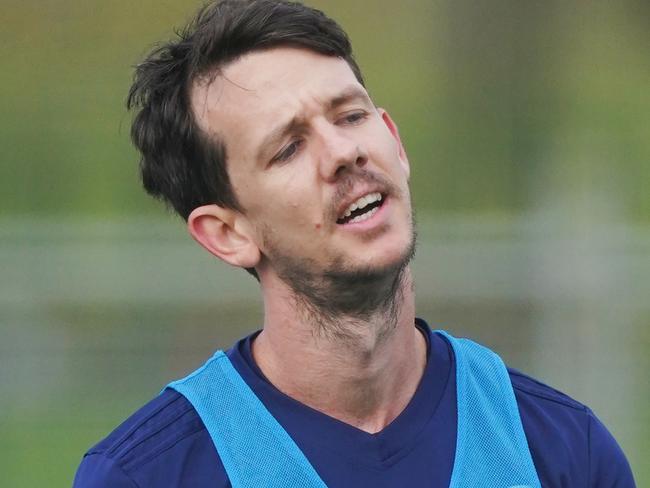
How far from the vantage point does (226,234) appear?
1878 millimetres

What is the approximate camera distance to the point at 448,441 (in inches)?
68.4

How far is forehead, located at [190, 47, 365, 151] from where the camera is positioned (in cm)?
176

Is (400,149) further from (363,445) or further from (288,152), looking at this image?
(363,445)

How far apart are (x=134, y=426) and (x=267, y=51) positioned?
0.62m

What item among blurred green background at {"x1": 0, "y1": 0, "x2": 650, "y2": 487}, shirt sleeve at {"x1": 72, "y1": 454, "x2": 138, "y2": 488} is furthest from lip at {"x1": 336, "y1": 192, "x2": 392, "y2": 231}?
blurred green background at {"x1": 0, "y1": 0, "x2": 650, "y2": 487}

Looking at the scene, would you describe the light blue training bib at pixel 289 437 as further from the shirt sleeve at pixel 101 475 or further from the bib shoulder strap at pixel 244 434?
the shirt sleeve at pixel 101 475

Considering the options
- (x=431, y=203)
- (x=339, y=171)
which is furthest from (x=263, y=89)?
(x=431, y=203)

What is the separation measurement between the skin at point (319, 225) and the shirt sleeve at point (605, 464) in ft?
0.95

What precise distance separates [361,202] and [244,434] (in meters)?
0.38

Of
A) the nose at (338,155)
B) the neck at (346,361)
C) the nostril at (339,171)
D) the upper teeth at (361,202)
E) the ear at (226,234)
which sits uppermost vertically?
the nose at (338,155)

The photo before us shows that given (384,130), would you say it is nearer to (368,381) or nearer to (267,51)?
(267,51)

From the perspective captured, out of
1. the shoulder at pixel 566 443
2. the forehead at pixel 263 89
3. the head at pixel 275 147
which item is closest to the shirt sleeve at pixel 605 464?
the shoulder at pixel 566 443

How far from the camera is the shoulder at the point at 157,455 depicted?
1.63 metres

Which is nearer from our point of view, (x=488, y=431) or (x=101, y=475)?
(x=101, y=475)
